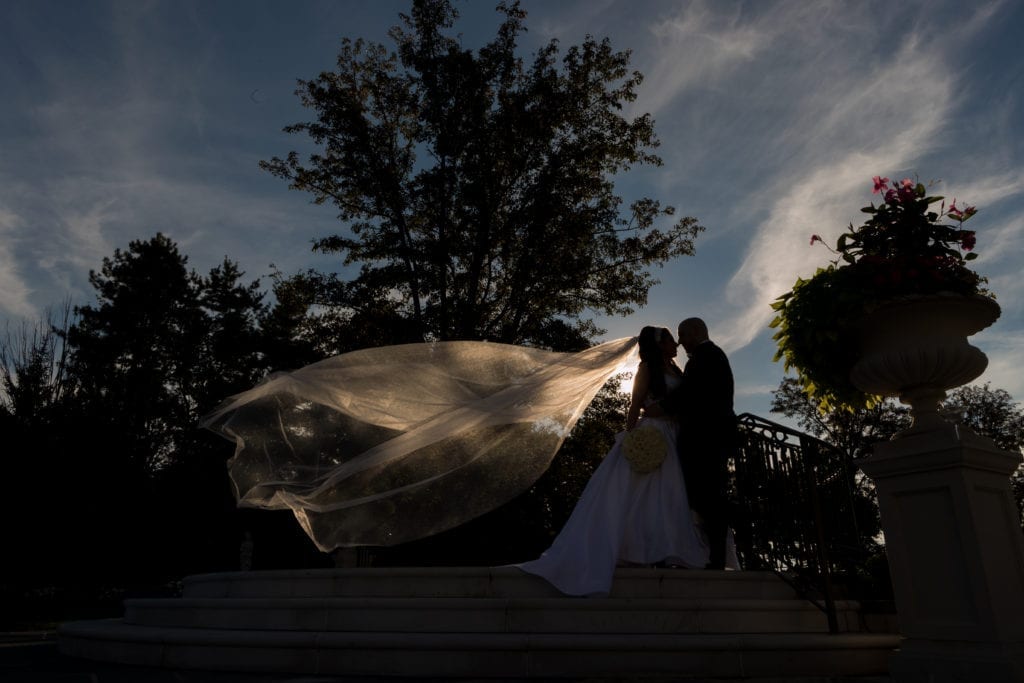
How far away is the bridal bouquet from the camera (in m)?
6.31

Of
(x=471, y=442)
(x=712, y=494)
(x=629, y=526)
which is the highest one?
(x=471, y=442)

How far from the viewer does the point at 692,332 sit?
22.2 ft

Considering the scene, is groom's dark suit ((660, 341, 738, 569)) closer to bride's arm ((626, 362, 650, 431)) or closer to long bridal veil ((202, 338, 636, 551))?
bride's arm ((626, 362, 650, 431))

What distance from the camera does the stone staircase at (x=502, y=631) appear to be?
4488 millimetres

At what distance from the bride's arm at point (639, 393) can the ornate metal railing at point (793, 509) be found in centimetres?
120

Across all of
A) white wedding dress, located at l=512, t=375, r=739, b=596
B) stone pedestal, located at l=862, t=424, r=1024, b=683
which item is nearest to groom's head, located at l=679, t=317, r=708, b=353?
white wedding dress, located at l=512, t=375, r=739, b=596

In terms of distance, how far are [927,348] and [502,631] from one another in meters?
3.67

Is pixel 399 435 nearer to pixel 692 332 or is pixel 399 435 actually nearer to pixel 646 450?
pixel 646 450

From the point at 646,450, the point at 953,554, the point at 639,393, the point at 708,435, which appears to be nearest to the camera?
the point at 953,554

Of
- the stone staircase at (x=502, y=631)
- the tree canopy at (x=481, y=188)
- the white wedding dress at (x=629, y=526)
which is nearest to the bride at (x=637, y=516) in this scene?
the white wedding dress at (x=629, y=526)

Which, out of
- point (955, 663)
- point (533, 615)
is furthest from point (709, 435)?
point (955, 663)

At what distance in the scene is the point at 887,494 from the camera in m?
4.78

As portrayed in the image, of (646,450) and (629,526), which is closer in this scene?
(629,526)

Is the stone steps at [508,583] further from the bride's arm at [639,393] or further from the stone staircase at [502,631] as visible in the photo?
the bride's arm at [639,393]
